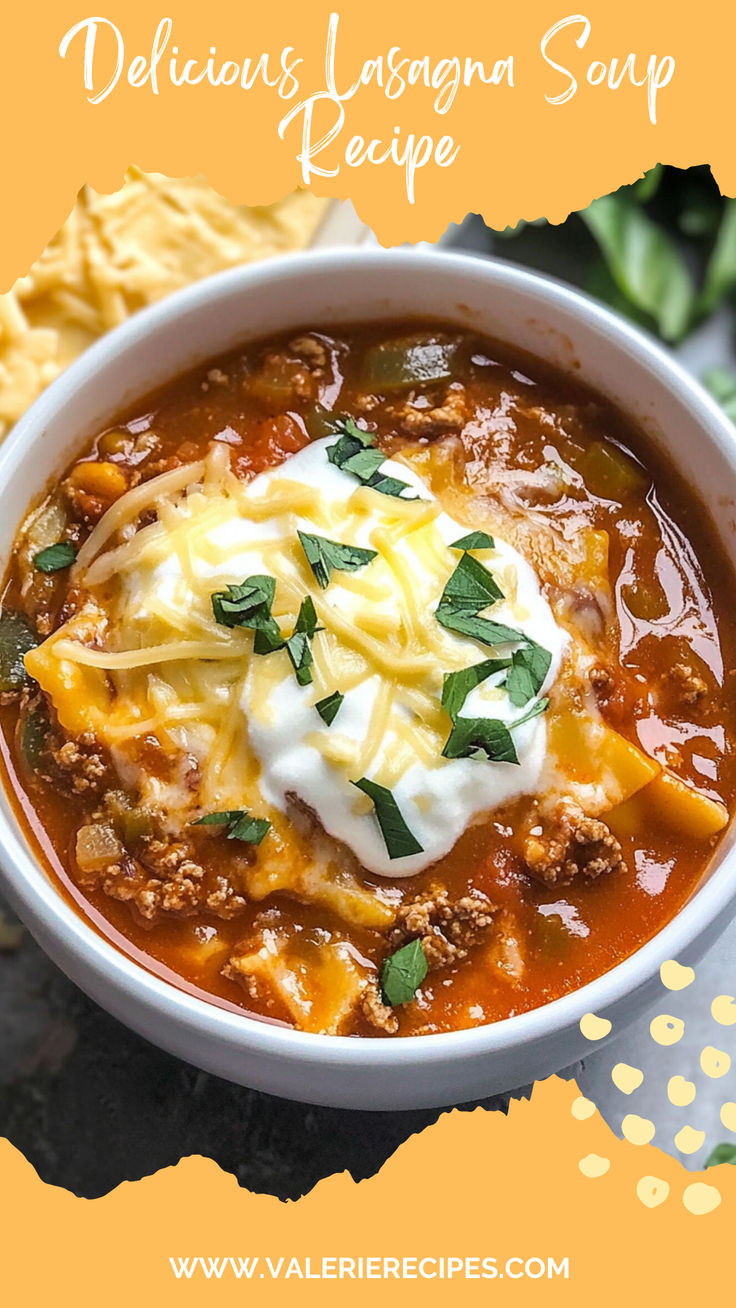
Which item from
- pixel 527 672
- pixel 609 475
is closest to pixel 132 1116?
pixel 527 672

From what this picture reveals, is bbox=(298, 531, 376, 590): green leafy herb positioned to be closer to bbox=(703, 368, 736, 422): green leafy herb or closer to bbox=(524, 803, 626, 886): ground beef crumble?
bbox=(524, 803, 626, 886): ground beef crumble

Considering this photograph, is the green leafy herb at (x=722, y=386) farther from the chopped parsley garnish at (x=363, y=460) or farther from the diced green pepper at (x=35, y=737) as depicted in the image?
the diced green pepper at (x=35, y=737)

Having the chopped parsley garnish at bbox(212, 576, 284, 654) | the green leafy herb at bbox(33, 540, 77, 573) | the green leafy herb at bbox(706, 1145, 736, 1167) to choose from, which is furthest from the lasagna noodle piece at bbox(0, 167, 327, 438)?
the green leafy herb at bbox(706, 1145, 736, 1167)

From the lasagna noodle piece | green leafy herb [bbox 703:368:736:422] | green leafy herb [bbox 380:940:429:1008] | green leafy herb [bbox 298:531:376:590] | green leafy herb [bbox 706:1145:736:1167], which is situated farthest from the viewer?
green leafy herb [bbox 703:368:736:422]

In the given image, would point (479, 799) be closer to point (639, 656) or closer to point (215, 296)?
point (639, 656)

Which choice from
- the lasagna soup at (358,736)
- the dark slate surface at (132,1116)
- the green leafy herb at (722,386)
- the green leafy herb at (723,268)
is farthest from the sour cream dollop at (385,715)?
the green leafy herb at (723,268)

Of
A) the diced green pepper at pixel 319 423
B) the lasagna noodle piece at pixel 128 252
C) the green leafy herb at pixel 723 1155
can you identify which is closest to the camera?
the diced green pepper at pixel 319 423
